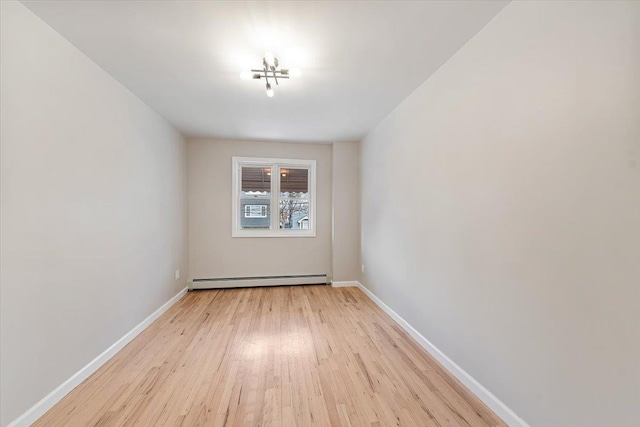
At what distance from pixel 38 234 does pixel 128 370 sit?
1.23 m

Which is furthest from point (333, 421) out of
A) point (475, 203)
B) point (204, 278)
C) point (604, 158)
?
point (204, 278)

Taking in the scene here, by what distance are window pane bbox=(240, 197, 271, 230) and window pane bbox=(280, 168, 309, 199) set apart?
37 cm

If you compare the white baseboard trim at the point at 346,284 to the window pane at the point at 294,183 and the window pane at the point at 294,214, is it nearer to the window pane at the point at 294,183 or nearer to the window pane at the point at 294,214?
the window pane at the point at 294,214

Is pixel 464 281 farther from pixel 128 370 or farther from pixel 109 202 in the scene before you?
pixel 109 202

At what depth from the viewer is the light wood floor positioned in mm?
1620

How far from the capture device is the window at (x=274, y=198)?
4512mm

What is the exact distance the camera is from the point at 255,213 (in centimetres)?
460

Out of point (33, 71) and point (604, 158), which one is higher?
point (33, 71)


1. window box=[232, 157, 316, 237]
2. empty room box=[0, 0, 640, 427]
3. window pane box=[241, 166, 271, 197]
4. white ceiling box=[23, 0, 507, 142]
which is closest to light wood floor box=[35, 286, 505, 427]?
empty room box=[0, 0, 640, 427]

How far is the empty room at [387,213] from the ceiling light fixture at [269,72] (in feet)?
0.08

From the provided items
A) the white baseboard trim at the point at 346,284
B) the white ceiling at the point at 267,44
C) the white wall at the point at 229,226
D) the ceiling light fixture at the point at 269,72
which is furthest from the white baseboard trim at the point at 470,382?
the ceiling light fixture at the point at 269,72

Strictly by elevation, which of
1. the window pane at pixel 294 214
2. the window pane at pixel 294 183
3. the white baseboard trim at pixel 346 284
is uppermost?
the window pane at pixel 294 183

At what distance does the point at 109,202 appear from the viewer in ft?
7.55

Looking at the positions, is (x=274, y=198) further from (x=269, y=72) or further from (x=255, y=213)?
(x=269, y=72)
